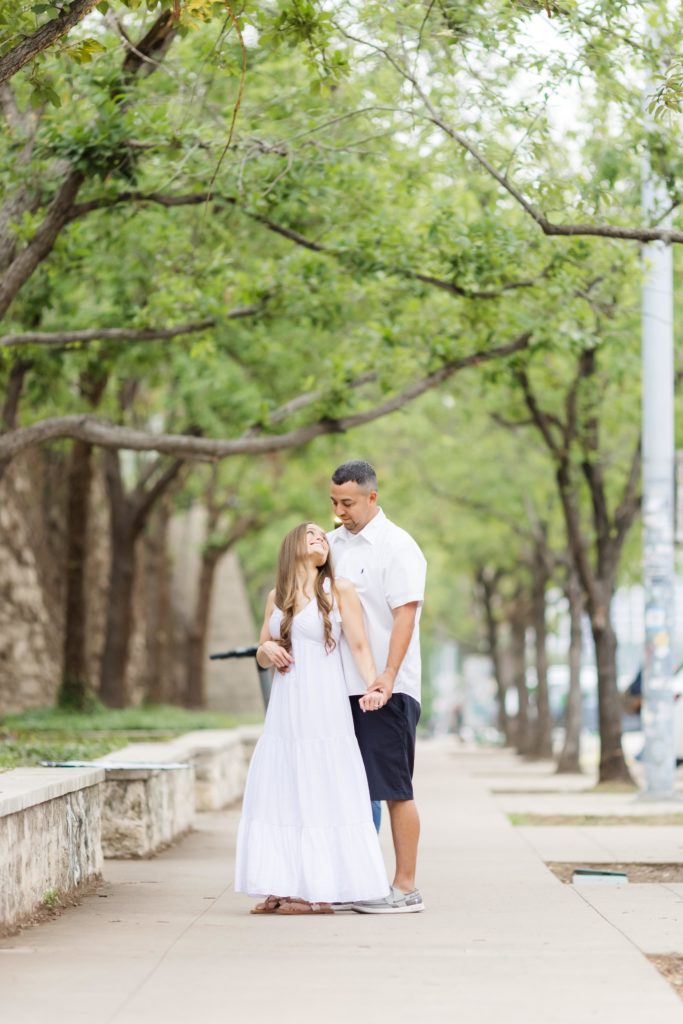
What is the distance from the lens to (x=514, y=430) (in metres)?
25.7

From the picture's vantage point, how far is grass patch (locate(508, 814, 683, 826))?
14.4 m

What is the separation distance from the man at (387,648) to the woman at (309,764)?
128 millimetres

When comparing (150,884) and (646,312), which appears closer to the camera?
(150,884)

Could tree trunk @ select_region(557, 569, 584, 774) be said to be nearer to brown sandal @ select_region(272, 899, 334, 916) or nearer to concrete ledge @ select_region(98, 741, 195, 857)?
concrete ledge @ select_region(98, 741, 195, 857)

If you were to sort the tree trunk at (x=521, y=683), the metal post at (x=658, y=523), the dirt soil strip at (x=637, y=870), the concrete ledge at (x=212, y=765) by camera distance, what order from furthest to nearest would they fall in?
the tree trunk at (x=521, y=683)
the metal post at (x=658, y=523)
the concrete ledge at (x=212, y=765)
the dirt soil strip at (x=637, y=870)

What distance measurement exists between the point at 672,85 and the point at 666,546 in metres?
8.79

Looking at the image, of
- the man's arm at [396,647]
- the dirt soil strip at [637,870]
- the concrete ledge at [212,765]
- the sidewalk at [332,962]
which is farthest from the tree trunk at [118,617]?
the man's arm at [396,647]

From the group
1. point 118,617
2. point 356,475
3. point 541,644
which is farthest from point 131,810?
point 541,644

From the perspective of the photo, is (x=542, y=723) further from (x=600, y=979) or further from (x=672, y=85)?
(x=600, y=979)

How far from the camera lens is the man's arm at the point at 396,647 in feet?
Answer: 25.0

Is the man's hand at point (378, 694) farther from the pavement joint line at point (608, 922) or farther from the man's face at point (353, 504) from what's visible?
the pavement joint line at point (608, 922)

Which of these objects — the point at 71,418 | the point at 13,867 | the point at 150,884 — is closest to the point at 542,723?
the point at 71,418

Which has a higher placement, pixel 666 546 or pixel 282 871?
pixel 666 546

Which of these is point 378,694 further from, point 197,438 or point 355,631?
point 197,438
